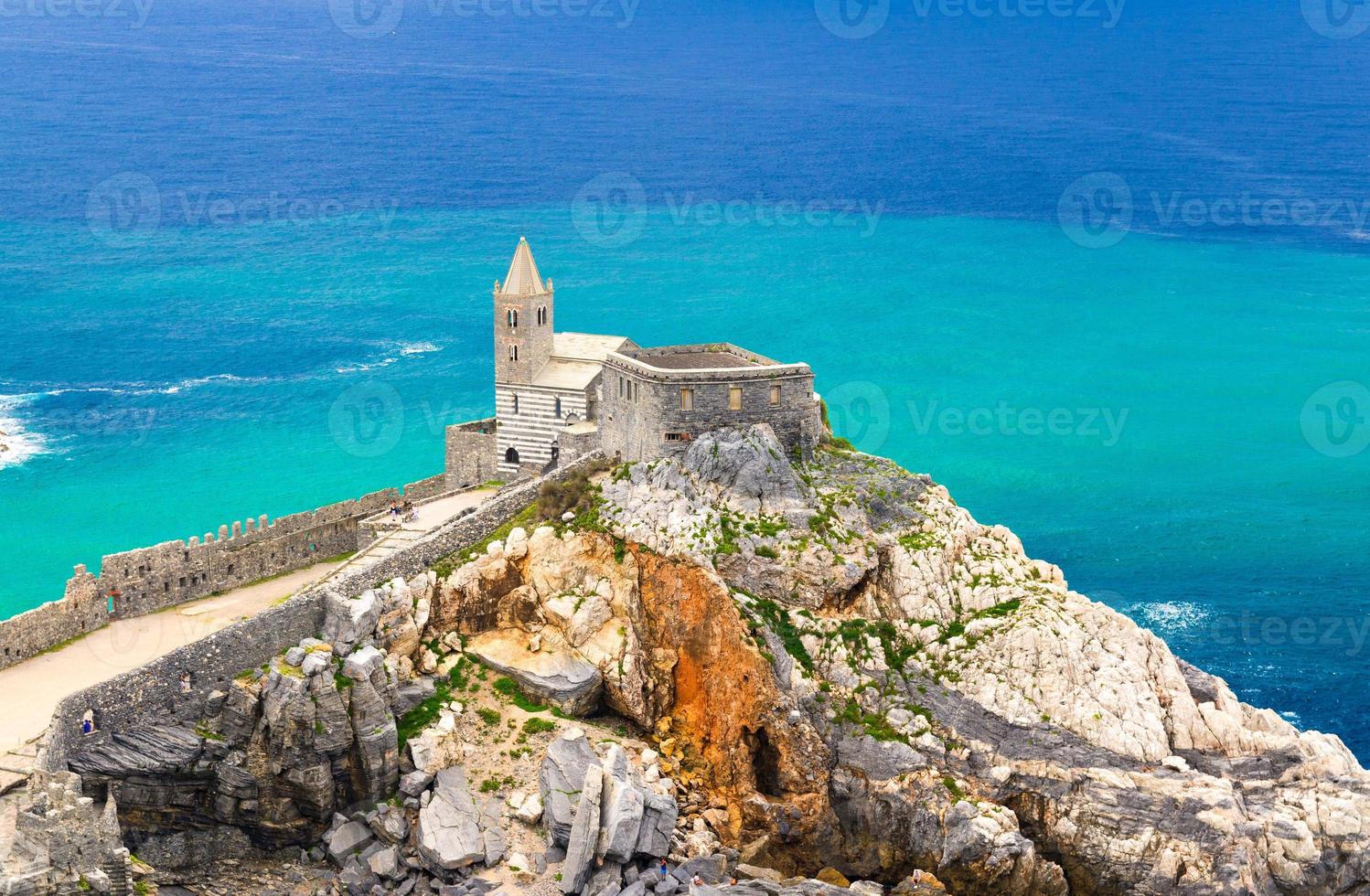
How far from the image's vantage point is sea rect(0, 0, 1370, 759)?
9500 centimetres

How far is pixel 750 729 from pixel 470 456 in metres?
17.9

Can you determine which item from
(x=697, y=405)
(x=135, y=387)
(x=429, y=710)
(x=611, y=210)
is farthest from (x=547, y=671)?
(x=611, y=210)

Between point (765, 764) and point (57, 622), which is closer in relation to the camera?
point (57, 622)

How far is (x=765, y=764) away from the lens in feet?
205

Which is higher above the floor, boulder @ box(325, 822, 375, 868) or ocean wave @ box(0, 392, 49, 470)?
ocean wave @ box(0, 392, 49, 470)

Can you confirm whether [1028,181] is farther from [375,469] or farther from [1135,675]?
[1135,675]

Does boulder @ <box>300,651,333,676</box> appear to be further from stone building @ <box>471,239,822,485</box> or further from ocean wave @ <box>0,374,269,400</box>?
ocean wave @ <box>0,374,269,400</box>

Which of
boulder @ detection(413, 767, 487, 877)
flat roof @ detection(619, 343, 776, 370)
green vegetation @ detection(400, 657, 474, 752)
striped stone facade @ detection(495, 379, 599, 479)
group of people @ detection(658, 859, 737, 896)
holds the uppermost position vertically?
flat roof @ detection(619, 343, 776, 370)

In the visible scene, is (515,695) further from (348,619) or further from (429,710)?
(348,619)

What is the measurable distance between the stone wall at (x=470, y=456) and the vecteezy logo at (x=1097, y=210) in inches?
3659

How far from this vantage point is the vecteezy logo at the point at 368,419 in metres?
104

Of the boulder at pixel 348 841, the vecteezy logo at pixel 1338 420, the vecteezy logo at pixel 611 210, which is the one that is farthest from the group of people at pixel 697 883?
the vecteezy logo at pixel 611 210

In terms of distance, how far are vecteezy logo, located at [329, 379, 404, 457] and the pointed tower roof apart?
32.7m

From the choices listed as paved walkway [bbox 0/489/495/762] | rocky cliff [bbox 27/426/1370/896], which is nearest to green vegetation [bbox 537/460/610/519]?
rocky cliff [bbox 27/426/1370/896]
